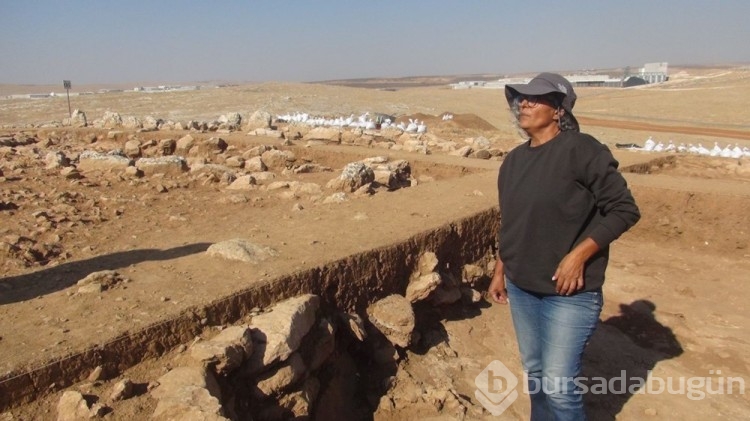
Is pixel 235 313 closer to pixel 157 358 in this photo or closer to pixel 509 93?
pixel 157 358

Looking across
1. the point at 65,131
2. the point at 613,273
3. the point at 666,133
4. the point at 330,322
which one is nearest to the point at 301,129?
the point at 65,131

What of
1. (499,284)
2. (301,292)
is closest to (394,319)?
(301,292)

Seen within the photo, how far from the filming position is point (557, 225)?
2.31m

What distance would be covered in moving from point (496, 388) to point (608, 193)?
7.27 ft

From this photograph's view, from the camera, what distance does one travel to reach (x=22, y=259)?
4473 millimetres

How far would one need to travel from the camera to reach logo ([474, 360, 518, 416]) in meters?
3.76

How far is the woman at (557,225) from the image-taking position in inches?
87.8

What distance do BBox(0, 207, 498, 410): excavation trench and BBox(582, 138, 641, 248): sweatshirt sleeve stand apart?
6.67 feet

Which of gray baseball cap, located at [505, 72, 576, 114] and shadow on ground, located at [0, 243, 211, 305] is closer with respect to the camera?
gray baseball cap, located at [505, 72, 576, 114]

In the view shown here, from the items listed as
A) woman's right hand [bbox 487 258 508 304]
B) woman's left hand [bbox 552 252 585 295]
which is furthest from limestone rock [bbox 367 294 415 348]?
woman's left hand [bbox 552 252 585 295]

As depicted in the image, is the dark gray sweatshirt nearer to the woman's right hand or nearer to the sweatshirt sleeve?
the sweatshirt sleeve

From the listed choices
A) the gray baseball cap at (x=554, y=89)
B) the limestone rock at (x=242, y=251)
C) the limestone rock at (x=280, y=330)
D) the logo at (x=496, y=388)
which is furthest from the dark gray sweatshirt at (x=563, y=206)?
the limestone rock at (x=242, y=251)

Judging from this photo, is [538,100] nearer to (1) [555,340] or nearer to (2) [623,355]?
(1) [555,340]

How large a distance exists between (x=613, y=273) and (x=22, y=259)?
572cm
